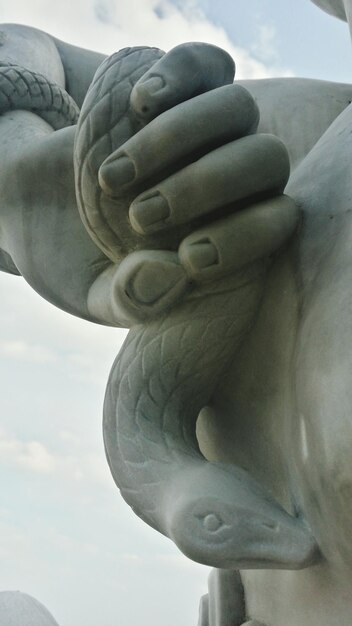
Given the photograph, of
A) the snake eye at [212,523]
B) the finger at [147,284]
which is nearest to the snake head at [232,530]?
the snake eye at [212,523]

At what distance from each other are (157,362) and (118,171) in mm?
210

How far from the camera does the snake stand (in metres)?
0.82

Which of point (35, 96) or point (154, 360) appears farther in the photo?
point (35, 96)

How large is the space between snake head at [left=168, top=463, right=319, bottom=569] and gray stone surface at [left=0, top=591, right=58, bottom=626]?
2.14 feet

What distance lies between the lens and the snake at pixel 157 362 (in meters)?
0.82

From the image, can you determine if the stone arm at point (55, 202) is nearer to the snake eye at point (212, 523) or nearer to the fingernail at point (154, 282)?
the fingernail at point (154, 282)

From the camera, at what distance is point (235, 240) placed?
793 mm

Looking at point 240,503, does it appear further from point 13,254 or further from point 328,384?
point 13,254

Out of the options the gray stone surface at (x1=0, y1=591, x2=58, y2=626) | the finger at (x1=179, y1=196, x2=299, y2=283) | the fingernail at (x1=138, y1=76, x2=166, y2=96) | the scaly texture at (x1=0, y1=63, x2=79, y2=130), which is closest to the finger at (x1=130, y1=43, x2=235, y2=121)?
the fingernail at (x1=138, y1=76, x2=166, y2=96)

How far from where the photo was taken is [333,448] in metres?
0.74

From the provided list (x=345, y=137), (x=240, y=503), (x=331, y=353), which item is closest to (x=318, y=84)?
(x=345, y=137)

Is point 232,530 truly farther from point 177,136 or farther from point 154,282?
point 177,136

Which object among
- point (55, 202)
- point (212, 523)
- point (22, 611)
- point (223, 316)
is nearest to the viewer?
point (212, 523)

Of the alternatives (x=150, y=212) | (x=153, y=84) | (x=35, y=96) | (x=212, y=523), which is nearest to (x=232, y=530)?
(x=212, y=523)
